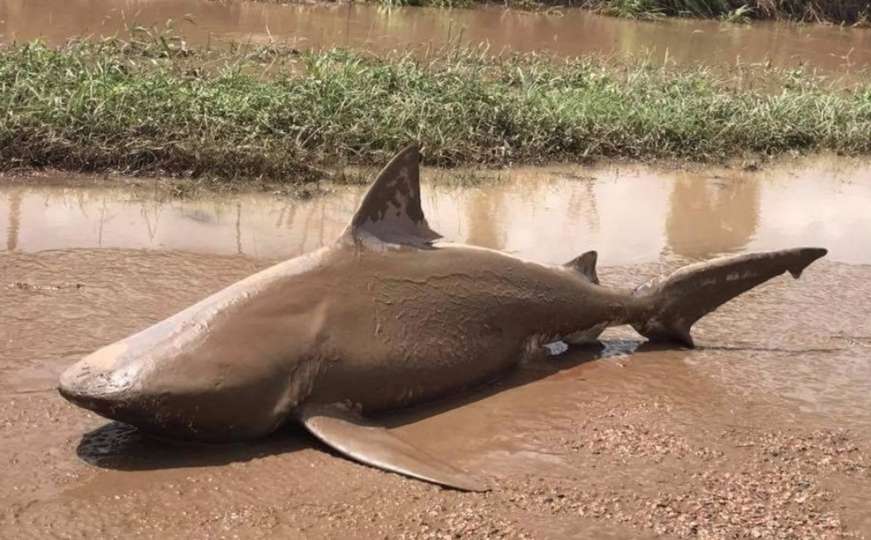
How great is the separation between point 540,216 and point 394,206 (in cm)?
370

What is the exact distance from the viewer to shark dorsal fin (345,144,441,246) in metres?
4.89

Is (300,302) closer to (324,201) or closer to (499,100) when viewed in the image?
(324,201)

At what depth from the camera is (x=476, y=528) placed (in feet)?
13.5

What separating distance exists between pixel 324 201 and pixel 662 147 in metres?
3.66

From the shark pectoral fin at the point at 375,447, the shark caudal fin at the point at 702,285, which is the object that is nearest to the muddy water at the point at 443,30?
the shark caudal fin at the point at 702,285

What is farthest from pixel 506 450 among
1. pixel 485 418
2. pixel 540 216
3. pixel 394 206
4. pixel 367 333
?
pixel 540 216

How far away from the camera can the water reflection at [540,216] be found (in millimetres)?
7336

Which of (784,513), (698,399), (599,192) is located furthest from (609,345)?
(599,192)

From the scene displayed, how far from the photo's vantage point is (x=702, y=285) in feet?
19.5

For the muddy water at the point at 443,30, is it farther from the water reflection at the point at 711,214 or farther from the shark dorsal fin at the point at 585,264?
the shark dorsal fin at the point at 585,264

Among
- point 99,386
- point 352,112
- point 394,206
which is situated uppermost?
point 352,112

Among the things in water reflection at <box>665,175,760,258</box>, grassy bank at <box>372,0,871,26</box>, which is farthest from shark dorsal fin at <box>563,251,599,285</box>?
grassy bank at <box>372,0,871,26</box>

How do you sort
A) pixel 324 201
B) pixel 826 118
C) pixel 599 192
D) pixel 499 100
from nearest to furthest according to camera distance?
pixel 324 201
pixel 599 192
pixel 499 100
pixel 826 118

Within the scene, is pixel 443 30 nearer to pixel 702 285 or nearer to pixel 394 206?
pixel 702 285
